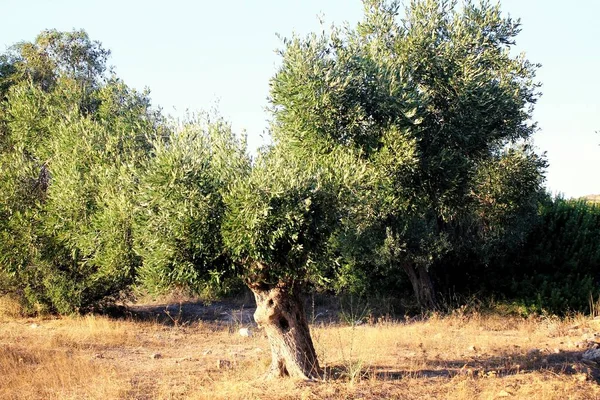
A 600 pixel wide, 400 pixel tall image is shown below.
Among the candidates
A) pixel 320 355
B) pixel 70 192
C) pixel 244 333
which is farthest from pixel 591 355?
pixel 70 192

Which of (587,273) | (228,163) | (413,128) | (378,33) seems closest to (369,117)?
(413,128)

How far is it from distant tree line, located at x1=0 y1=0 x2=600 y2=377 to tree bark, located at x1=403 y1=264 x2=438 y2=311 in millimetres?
56

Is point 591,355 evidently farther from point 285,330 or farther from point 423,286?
point 285,330

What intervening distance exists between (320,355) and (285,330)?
8.17 feet

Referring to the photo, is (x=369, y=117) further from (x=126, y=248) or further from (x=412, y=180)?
(x=126, y=248)

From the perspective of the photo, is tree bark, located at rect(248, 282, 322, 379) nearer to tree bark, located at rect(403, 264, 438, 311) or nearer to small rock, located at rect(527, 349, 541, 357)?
small rock, located at rect(527, 349, 541, 357)

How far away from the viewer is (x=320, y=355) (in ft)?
46.8

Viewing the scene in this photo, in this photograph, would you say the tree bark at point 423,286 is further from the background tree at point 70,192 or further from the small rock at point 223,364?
the background tree at point 70,192

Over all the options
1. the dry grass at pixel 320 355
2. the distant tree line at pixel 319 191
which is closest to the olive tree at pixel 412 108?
the distant tree line at pixel 319 191

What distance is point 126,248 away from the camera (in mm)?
15094

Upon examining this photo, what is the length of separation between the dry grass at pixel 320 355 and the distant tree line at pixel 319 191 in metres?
1.24

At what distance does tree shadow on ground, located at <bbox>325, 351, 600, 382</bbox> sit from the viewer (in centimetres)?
1280

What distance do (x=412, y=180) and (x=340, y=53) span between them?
4442 mm

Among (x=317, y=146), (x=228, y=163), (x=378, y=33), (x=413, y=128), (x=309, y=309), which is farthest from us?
(x=309, y=309)
